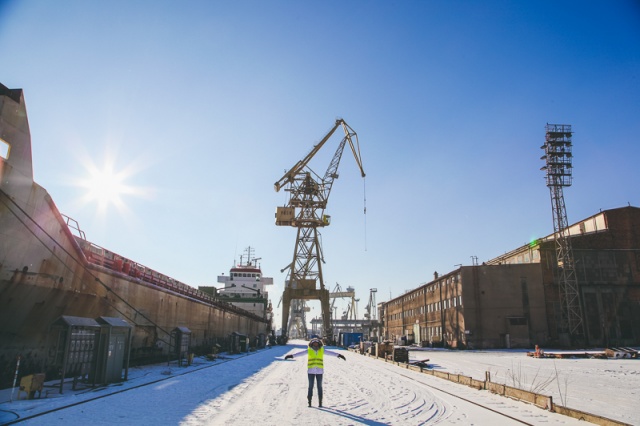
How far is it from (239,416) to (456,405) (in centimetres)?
519

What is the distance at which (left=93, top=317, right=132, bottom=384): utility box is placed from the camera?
12.1m

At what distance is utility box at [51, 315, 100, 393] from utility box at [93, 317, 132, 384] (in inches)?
6.5

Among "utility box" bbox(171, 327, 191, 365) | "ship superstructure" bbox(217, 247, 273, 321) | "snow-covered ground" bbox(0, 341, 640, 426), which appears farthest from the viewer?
"ship superstructure" bbox(217, 247, 273, 321)

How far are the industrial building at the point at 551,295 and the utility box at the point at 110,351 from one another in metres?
37.3

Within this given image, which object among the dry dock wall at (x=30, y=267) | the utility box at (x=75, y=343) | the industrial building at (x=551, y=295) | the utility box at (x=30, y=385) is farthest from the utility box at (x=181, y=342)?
the industrial building at (x=551, y=295)

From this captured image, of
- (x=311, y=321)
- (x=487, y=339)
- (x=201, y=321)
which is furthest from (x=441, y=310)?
(x=311, y=321)

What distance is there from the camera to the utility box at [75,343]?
36.1 feet

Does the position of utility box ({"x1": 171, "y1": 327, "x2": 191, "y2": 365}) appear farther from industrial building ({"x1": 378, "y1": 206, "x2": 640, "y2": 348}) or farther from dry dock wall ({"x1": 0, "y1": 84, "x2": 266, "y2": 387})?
industrial building ({"x1": 378, "y1": 206, "x2": 640, "y2": 348})

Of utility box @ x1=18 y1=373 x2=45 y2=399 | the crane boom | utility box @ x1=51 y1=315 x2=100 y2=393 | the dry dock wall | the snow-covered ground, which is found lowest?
the snow-covered ground

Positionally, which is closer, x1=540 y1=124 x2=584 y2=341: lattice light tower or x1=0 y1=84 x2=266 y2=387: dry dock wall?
x1=0 y1=84 x2=266 y2=387: dry dock wall

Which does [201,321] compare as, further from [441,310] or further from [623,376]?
[441,310]

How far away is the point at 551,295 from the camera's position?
42500 mm

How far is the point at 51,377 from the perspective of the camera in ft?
40.9

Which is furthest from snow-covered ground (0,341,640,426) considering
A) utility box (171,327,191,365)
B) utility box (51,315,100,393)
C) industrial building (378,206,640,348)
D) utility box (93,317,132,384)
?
industrial building (378,206,640,348)
